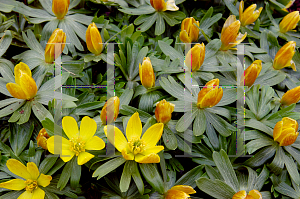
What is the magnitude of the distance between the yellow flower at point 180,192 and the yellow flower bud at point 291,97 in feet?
2.41

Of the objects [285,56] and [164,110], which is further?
[285,56]

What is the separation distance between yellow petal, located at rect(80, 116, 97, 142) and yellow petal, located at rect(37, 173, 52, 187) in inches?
8.4

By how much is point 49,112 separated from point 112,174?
1.34 feet

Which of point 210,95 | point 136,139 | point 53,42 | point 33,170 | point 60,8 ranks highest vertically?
point 60,8

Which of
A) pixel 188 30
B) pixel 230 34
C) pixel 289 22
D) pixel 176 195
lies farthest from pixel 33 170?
pixel 289 22

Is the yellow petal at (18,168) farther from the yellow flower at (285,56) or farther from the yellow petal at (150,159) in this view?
the yellow flower at (285,56)

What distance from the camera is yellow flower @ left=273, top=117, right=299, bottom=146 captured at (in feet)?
3.66

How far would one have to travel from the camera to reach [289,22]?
169 centimetres

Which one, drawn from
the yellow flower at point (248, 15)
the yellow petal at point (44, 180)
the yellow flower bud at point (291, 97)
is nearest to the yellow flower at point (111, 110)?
the yellow petal at point (44, 180)

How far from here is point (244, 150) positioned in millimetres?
1185

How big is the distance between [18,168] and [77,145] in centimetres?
27

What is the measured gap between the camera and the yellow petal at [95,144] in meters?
1.05

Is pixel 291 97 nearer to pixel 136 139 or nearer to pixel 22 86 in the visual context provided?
pixel 136 139

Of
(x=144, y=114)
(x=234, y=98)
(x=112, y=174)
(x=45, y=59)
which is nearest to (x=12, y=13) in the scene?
(x=45, y=59)
